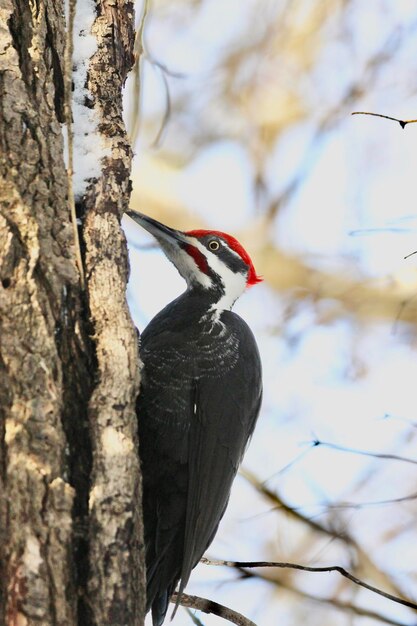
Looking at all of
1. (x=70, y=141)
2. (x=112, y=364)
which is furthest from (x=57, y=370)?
(x=70, y=141)

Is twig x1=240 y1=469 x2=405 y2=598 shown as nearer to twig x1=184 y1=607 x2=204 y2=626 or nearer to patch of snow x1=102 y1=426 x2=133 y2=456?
twig x1=184 y1=607 x2=204 y2=626

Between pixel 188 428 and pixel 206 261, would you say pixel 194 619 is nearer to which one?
pixel 188 428

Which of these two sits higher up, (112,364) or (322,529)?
(322,529)

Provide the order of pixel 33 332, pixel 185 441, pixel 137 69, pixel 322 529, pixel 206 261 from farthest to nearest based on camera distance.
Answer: pixel 322 529
pixel 206 261
pixel 137 69
pixel 185 441
pixel 33 332

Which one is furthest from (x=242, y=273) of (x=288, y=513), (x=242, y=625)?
(x=242, y=625)

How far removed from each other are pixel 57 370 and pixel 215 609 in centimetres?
107

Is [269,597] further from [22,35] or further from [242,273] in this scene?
[22,35]

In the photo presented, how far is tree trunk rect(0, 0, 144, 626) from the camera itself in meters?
1.84

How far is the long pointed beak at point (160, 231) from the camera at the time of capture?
350cm

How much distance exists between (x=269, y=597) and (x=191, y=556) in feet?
8.77

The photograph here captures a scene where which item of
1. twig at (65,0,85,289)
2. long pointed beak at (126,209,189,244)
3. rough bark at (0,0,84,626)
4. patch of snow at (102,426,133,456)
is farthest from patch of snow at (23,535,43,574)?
long pointed beak at (126,209,189,244)

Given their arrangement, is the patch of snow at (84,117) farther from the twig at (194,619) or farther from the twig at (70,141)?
the twig at (194,619)

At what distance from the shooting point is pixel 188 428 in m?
3.10

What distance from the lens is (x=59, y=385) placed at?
6.61 ft
